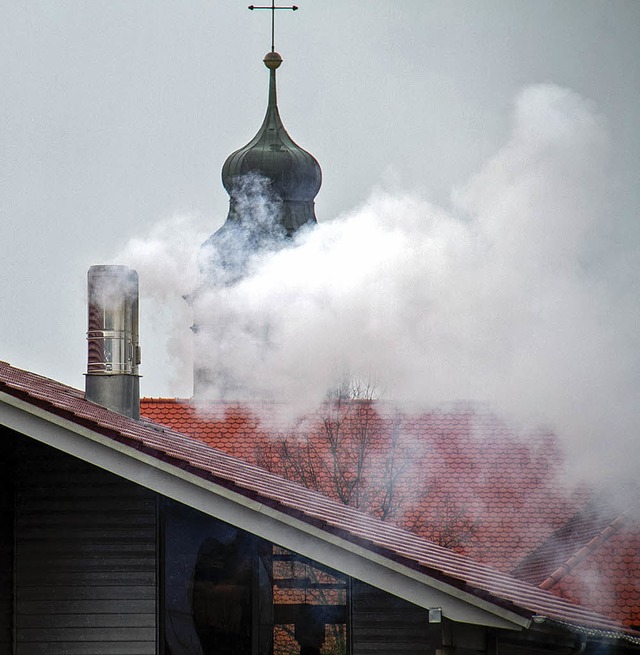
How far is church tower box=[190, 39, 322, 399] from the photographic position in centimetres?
2659

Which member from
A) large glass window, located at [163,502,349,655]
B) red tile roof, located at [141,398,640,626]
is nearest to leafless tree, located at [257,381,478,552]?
red tile roof, located at [141,398,640,626]

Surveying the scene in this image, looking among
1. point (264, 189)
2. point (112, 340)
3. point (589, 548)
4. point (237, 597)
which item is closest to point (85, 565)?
point (237, 597)

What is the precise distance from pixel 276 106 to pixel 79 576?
26356mm

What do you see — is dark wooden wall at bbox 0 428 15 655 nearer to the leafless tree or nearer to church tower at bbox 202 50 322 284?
church tower at bbox 202 50 322 284

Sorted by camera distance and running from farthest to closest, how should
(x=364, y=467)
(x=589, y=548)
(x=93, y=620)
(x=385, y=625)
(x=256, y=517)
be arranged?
(x=364, y=467)
(x=589, y=548)
(x=93, y=620)
(x=385, y=625)
(x=256, y=517)

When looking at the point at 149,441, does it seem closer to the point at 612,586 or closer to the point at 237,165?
the point at 612,586

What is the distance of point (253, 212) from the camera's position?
32.5m

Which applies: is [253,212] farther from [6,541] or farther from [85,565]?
[85,565]

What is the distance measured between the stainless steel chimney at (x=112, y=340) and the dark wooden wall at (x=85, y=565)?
10.0 feet

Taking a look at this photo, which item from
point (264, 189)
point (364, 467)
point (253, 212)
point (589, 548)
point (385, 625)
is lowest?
point (385, 625)

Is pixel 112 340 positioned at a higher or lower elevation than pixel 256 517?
higher

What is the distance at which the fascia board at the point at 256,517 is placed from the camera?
386 inches

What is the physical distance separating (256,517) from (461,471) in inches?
808

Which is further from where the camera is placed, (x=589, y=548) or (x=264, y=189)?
(x=264, y=189)
